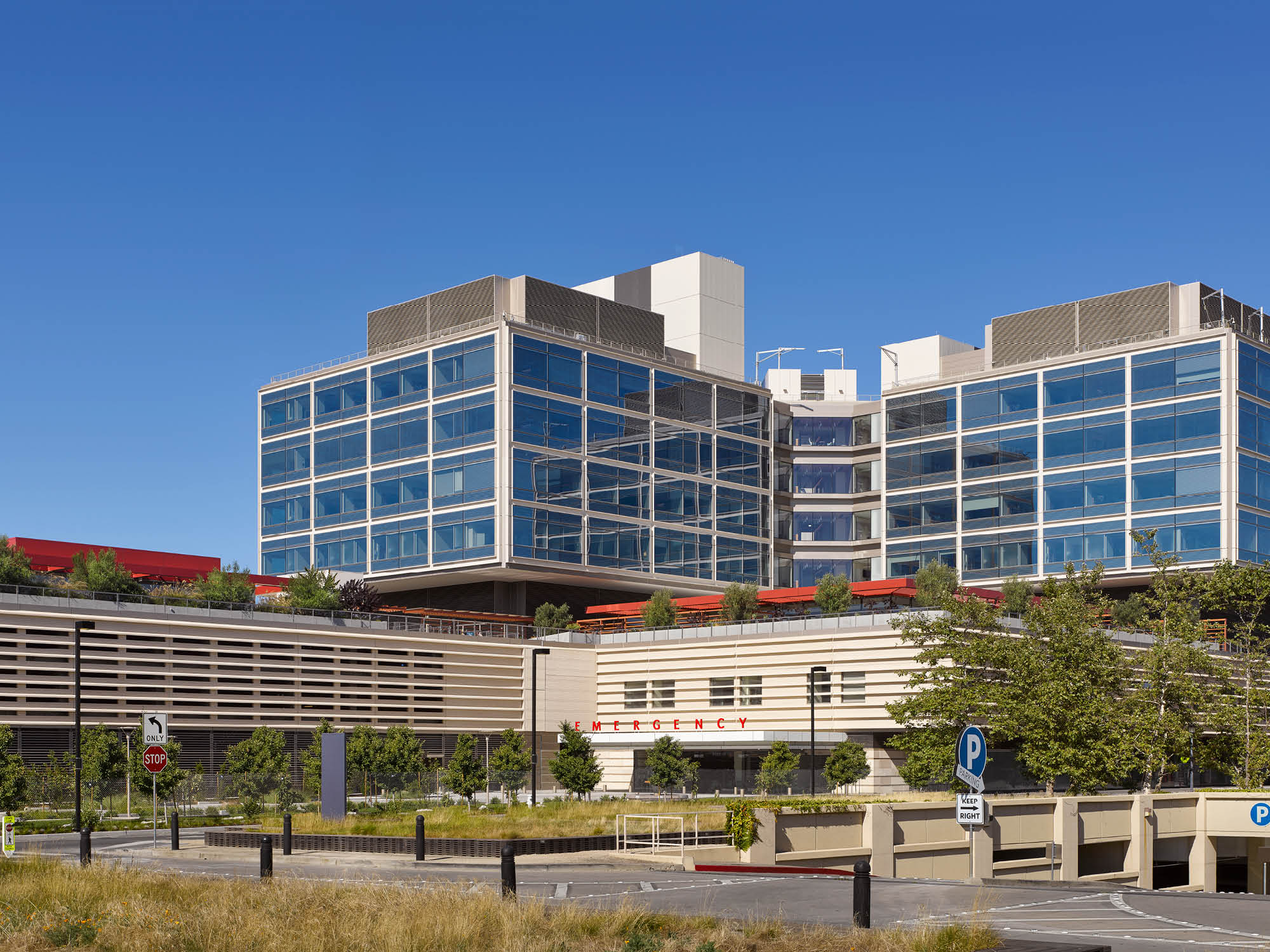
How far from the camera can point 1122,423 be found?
8669 centimetres

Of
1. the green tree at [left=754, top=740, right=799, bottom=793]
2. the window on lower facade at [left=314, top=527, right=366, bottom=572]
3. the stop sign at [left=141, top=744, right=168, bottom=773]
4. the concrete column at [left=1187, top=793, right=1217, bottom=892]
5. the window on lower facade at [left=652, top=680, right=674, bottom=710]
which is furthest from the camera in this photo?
the window on lower facade at [left=314, top=527, right=366, bottom=572]

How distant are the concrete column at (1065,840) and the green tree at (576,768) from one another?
24669mm

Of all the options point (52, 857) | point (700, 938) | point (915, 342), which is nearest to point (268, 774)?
point (52, 857)

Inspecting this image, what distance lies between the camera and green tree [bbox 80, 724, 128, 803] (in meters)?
53.4

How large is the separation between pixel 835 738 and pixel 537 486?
23554 millimetres

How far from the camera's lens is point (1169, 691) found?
178 ft

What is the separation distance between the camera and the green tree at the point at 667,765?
2429 inches

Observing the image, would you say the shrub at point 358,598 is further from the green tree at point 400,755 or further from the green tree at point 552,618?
the green tree at point 400,755

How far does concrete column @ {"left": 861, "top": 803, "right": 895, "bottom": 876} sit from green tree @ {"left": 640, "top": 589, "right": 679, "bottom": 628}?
48.7 m

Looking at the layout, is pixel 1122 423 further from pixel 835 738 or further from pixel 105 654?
pixel 105 654

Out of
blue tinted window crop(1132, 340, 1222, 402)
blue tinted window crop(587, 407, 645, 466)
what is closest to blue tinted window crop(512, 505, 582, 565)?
blue tinted window crop(587, 407, 645, 466)

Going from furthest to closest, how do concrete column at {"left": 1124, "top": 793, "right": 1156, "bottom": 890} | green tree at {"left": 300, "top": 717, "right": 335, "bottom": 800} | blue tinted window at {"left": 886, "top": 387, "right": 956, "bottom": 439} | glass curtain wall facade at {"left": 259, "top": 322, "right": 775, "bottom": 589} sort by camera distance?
1. blue tinted window at {"left": 886, "top": 387, "right": 956, "bottom": 439}
2. glass curtain wall facade at {"left": 259, "top": 322, "right": 775, "bottom": 589}
3. green tree at {"left": 300, "top": 717, "right": 335, "bottom": 800}
4. concrete column at {"left": 1124, "top": 793, "right": 1156, "bottom": 890}

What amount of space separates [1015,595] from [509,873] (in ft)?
212

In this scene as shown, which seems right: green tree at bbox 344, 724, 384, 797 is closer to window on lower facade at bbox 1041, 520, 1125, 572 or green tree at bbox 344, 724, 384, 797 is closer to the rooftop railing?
the rooftop railing
